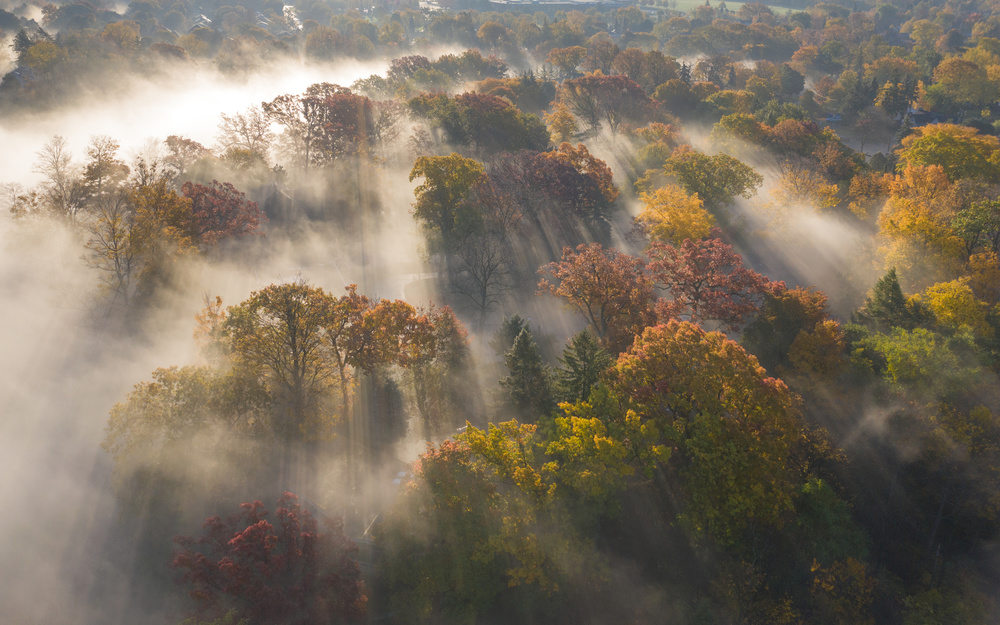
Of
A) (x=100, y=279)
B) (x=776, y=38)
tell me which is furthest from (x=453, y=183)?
(x=776, y=38)

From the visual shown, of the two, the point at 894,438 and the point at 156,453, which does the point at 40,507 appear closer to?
the point at 156,453

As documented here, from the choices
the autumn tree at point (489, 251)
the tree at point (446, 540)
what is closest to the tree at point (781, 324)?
the tree at point (446, 540)

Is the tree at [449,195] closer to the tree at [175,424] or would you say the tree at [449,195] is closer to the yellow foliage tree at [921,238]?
the tree at [175,424]

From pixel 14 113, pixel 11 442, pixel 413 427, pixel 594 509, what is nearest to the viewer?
pixel 594 509

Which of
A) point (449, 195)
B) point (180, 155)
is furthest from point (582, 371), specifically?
point (180, 155)

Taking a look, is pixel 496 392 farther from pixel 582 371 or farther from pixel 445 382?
pixel 582 371

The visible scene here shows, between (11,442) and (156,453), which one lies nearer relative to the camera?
(156,453)
